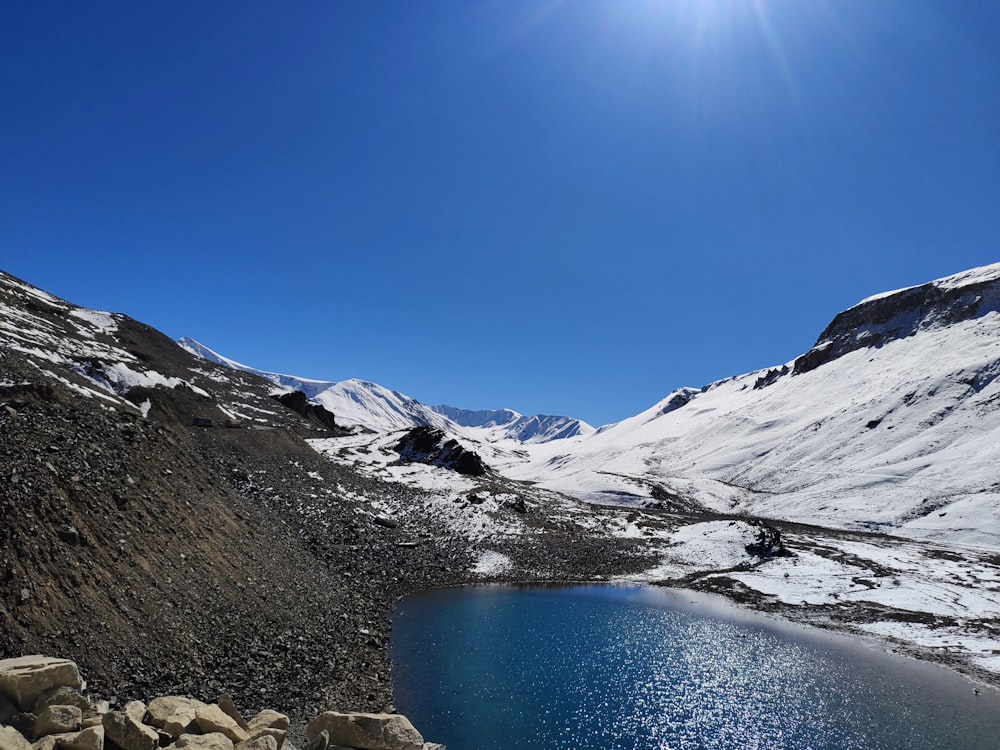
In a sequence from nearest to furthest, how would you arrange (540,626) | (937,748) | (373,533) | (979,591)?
1. (937,748)
2. (540,626)
3. (979,591)
4. (373,533)

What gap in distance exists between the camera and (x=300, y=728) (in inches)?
888

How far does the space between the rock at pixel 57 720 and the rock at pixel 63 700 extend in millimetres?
566

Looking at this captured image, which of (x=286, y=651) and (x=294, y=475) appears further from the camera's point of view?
(x=294, y=475)

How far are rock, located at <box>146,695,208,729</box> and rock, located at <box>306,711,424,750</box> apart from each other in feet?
12.7

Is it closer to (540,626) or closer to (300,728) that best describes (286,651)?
(300,728)

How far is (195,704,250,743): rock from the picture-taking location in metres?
16.0

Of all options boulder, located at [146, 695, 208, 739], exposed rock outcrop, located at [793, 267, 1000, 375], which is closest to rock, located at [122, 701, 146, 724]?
boulder, located at [146, 695, 208, 739]

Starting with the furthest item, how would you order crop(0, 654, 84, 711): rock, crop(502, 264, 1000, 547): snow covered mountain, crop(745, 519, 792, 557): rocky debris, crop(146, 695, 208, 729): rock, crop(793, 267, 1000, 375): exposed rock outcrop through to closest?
crop(793, 267, 1000, 375): exposed rock outcrop < crop(502, 264, 1000, 547): snow covered mountain < crop(745, 519, 792, 557): rocky debris < crop(146, 695, 208, 729): rock < crop(0, 654, 84, 711): rock

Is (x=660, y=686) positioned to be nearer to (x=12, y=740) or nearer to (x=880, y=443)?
(x=12, y=740)

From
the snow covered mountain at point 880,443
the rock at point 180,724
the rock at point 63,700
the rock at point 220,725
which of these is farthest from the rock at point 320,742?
the snow covered mountain at point 880,443

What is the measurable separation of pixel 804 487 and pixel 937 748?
104 meters

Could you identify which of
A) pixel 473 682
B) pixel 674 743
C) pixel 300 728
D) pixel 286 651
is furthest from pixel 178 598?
pixel 674 743

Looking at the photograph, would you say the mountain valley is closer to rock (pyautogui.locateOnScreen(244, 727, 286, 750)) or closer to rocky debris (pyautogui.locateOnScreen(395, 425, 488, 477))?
rocky debris (pyautogui.locateOnScreen(395, 425, 488, 477))

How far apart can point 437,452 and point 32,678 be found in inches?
3656
